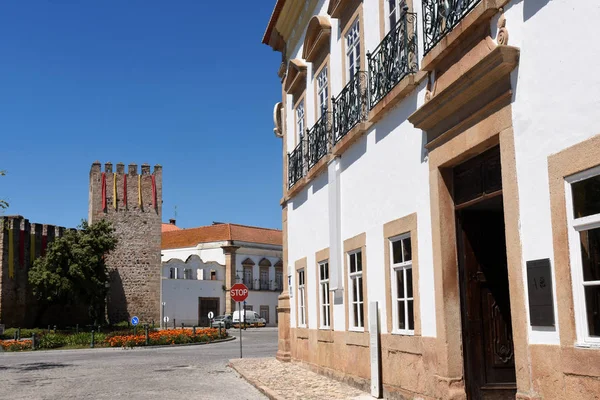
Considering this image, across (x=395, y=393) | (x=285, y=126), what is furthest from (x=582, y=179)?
(x=285, y=126)

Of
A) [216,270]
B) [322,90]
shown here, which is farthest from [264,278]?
[322,90]

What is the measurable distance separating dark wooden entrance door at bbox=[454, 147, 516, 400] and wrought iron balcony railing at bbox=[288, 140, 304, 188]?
25.4ft

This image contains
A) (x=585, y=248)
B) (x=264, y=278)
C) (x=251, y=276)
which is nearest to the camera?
(x=585, y=248)

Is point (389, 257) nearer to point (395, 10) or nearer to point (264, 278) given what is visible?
point (395, 10)

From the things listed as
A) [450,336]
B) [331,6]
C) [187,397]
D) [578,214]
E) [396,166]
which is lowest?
[187,397]

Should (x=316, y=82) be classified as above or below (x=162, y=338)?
above

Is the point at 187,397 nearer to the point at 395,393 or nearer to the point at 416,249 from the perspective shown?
the point at 395,393

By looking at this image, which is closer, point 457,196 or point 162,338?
point 457,196

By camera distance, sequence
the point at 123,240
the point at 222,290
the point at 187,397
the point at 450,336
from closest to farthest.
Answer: the point at 450,336 < the point at 187,397 < the point at 123,240 < the point at 222,290

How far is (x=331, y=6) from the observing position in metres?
12.7

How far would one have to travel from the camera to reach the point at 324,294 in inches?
551

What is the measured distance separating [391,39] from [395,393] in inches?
185

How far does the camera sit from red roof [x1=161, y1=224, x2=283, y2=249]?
6588 cm

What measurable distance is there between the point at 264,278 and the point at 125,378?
5158cm
